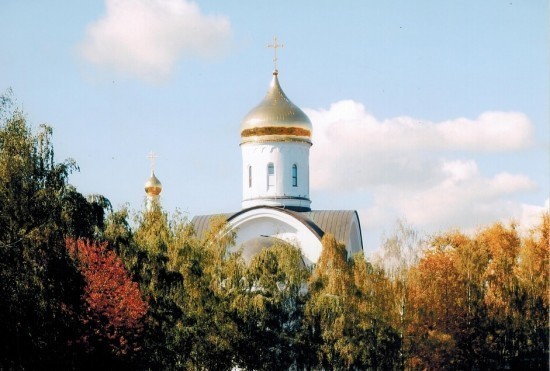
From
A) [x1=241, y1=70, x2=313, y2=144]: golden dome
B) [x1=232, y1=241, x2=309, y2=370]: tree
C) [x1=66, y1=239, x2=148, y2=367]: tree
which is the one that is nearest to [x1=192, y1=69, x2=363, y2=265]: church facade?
[x1=241, y1=70, x2=313, y2=144]: golden dome

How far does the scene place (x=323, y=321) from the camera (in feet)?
86.5

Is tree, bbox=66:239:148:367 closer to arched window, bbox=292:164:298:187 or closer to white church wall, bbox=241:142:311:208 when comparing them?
white church wall, bbox=241:142:311:208

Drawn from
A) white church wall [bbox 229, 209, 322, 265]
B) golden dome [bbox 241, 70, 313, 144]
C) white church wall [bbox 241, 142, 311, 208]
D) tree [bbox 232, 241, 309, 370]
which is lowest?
tree [bbox 232, 241, 309, 370]

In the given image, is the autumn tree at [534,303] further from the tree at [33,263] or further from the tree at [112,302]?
the tree at [33,263]

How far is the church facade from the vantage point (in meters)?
37.2

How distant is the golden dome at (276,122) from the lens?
1490 inches

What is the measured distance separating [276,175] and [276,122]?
1963 mm

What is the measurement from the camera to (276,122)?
1489 inches

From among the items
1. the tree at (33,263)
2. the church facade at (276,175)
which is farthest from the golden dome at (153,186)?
the tree at (33,263)

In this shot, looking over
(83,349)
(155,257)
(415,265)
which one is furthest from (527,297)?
(83,349)

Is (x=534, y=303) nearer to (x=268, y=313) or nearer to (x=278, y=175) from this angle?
(x=268, y=313)

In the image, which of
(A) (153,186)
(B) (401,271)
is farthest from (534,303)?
(A) (153,186)

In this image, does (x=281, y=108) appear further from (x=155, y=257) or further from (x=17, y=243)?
(x=17, y=243)

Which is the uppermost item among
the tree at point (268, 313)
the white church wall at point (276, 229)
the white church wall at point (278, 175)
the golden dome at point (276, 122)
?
the golden dome at point (276, 122)
